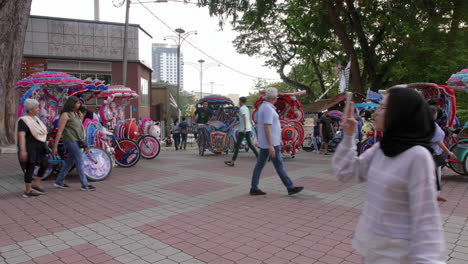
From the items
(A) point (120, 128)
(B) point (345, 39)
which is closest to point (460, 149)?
(A) point (120, 128)

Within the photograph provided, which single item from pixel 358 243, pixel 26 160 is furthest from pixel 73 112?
pixel 358 243

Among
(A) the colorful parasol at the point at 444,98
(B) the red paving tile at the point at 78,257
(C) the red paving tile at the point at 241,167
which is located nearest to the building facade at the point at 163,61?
(C) the red paving tile at the point at 241,167

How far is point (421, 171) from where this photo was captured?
1.62m

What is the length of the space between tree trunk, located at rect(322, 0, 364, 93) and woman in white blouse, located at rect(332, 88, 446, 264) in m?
15.9

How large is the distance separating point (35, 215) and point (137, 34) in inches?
840

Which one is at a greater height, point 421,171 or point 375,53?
point 375,53

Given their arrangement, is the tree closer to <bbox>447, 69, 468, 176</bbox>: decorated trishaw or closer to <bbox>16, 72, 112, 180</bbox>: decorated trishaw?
<bbox>447, 69, 468, 176</bbox>: decorated trishaw

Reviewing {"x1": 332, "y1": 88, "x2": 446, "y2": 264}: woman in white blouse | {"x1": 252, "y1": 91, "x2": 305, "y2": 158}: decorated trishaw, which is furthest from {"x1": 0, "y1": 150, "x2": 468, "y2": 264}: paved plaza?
{"x1": 252, "y1": 91, "x2": 305, "y2": 158}: decorated trishaw

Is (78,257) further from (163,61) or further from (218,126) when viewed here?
(163,61)

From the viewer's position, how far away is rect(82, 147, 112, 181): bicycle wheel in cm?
725

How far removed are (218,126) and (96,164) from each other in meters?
5.68

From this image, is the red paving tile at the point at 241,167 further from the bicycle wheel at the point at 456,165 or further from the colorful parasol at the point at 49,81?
the colorful parasol at the point at 49,81

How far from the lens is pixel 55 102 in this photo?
28.1ft

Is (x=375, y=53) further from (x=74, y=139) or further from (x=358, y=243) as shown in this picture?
(x=358, y=243)
